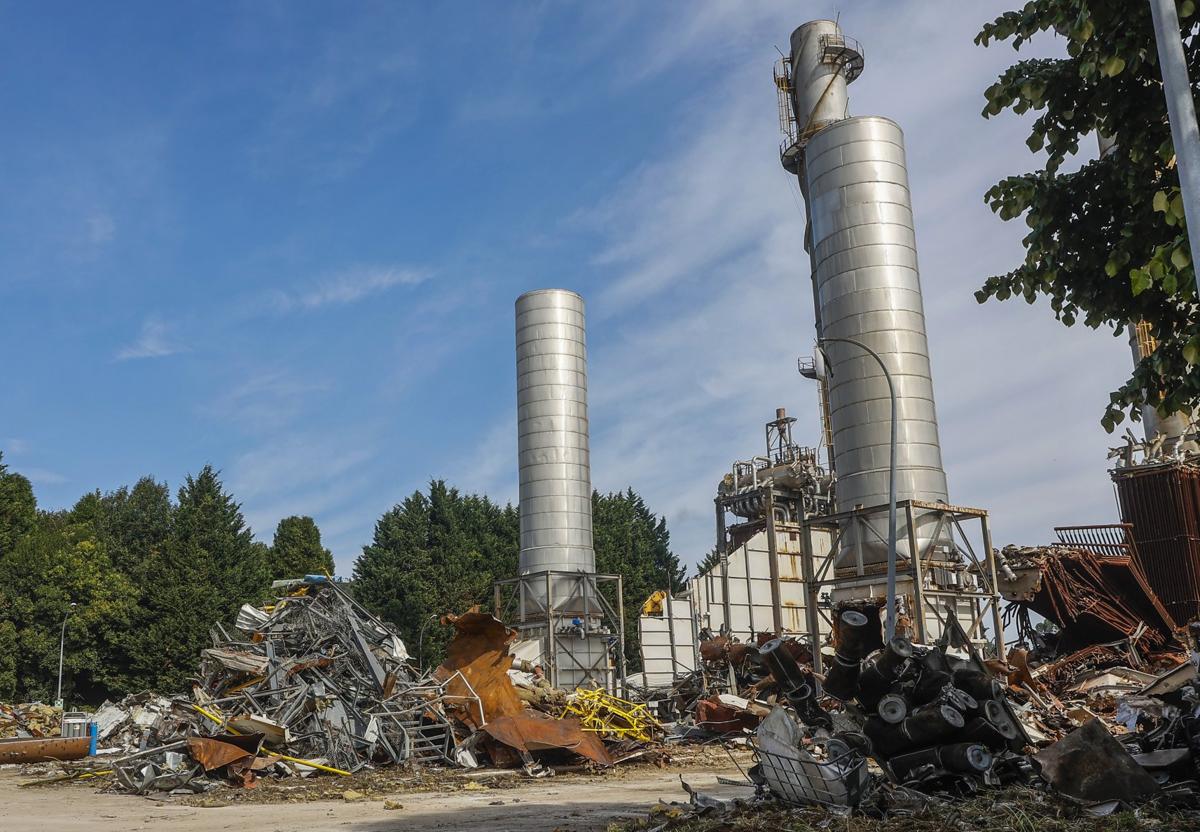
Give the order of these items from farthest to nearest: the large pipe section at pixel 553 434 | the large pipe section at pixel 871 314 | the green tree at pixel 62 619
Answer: the green tree at pixel 62 619
the large pipe section at pixel 553 434
the large pipe section at pixel 871 314

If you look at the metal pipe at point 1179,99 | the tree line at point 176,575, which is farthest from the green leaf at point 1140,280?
the tree line at point 176,575

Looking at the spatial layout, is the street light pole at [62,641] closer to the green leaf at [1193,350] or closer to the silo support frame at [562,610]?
the silo support frame at [562,610]

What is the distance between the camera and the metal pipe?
24.6 feet

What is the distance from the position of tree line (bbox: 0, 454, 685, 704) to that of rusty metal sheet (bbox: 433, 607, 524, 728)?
22.8 m

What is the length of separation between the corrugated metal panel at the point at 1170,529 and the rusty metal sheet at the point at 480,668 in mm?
23718

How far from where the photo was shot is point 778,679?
12.3m

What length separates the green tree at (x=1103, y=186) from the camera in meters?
8.62

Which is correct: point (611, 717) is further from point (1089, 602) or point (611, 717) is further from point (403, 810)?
point (1089, 602)

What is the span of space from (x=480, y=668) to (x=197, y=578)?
30674mm

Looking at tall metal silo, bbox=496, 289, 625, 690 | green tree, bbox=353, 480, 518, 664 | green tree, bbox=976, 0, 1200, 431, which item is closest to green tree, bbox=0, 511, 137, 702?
green tree, bbox=353, 480, 518, 664

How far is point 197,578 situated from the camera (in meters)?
48.4

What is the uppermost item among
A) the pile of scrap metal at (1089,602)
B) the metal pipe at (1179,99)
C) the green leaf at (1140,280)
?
the metal pipe at (1179,99)

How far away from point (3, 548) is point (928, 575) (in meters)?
49.7

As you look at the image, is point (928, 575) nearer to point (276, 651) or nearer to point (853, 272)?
point (853, 272)
